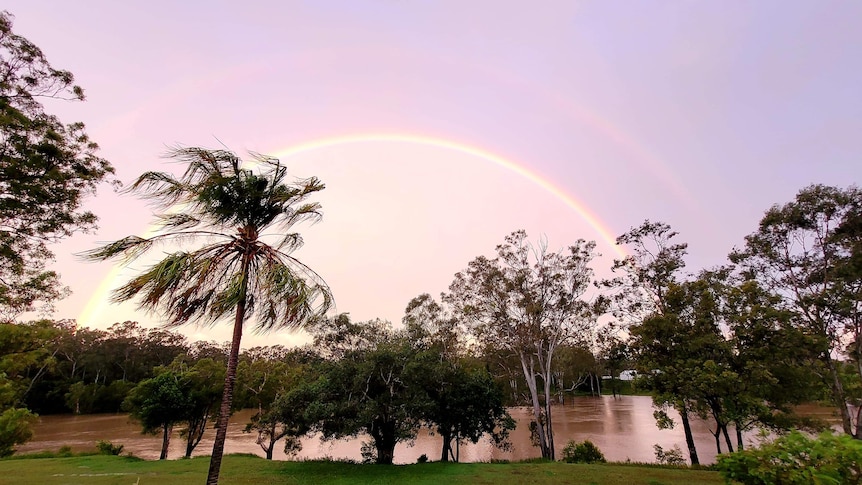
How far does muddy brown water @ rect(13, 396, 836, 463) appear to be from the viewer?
84.1 ft

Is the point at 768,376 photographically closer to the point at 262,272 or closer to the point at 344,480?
the point at 344,480

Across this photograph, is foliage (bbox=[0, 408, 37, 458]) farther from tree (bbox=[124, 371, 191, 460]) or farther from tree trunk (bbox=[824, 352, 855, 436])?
tree trunk (bbox=[824, 352, 855, 436])

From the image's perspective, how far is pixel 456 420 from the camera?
19125mm

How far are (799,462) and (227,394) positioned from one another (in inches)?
375

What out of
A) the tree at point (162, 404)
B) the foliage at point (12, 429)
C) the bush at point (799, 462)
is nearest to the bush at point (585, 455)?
the bush at point (799, 462)

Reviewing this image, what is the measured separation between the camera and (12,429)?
72.5ft

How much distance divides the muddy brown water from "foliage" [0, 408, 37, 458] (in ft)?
22.7

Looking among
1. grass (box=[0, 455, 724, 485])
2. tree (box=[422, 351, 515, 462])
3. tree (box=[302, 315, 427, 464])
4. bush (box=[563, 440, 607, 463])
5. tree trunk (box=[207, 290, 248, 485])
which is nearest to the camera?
tree trunk (box=[207, 290, 248, 485])

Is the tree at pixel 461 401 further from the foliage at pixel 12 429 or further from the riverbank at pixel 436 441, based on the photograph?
the foliage at pixel 12 429

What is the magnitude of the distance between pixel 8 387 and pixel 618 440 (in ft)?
130

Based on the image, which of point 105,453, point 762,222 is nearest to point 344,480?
point 105,453

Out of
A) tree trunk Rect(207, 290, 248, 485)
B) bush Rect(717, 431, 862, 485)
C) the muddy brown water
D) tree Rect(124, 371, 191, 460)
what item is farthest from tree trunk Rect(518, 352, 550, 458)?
tree Rect(124, 371, 191, 460)

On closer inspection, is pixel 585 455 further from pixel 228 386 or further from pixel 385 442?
pixel 228 386

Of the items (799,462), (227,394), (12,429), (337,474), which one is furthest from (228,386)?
(12,429)
